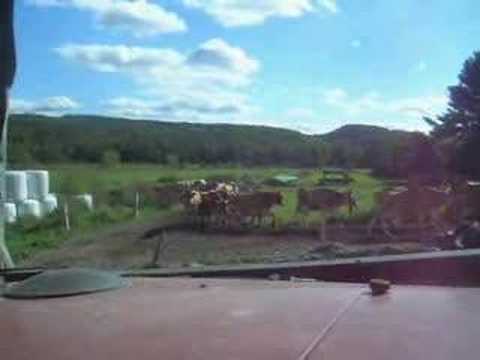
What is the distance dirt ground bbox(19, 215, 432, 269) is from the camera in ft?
46.4

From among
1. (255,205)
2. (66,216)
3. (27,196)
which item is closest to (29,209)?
(66,216)

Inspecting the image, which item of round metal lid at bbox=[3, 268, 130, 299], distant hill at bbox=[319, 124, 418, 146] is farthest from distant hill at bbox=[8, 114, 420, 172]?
round metal lid at bbox=[3, 268, 130, 299]

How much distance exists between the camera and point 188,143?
72.1 meters

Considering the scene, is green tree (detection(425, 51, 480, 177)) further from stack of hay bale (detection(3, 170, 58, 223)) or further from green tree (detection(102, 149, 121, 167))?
green tree (detection(102, 149, 121, 167))

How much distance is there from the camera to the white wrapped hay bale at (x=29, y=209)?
2320 cm

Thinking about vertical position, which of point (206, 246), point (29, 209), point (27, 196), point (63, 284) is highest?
point (63, 284)

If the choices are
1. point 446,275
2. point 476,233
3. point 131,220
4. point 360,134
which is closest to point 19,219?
point 131,220

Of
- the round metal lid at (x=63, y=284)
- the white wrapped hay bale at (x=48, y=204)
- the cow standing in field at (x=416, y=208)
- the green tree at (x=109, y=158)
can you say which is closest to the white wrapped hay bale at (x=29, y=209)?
the white wrapped hay bale at (x=48, y=204)

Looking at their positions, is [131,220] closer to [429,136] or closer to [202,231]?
[202,231]

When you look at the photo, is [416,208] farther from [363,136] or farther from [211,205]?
[363,136]

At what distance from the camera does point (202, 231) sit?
2131 cm

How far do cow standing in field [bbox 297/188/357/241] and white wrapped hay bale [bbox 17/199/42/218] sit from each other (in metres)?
6.32

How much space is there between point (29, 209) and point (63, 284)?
71.0 feet

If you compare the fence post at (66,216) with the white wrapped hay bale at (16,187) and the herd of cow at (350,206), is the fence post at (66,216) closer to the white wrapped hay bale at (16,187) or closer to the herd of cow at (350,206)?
the white wrapped hay bale at (16,187)
